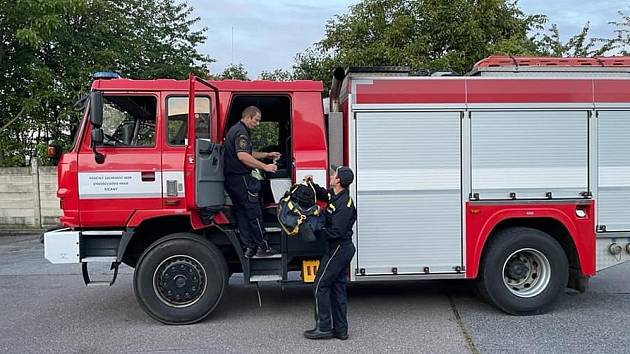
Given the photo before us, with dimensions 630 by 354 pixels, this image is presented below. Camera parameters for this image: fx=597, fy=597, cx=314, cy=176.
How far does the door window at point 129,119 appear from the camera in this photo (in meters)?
6.56

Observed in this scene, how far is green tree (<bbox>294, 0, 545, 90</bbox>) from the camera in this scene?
1683 centimetres

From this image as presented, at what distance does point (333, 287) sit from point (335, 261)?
324mm

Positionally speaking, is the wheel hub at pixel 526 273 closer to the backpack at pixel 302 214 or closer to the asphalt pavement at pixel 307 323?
the asphalt pavement at pixel 307 323

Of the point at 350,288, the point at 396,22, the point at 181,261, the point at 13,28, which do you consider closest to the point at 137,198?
the point at 181,261

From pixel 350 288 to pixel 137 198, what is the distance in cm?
332

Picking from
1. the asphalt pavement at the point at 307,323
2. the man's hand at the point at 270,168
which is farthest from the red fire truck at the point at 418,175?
the asphalt pavement at the point at 307,323

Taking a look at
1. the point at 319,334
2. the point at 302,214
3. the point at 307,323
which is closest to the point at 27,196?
the point at 307,323

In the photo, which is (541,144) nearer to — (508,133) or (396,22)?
(508,133)

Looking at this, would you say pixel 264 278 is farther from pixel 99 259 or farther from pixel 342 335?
pixel 99 259

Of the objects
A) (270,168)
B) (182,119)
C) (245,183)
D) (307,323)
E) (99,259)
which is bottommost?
(307,323)

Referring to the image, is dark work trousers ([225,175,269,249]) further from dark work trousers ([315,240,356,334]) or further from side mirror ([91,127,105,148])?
side mirror ([91,127,105,148])

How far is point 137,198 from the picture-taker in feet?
21.0

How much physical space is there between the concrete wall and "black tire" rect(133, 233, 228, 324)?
10704 millimetres

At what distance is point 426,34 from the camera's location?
1736 cm
